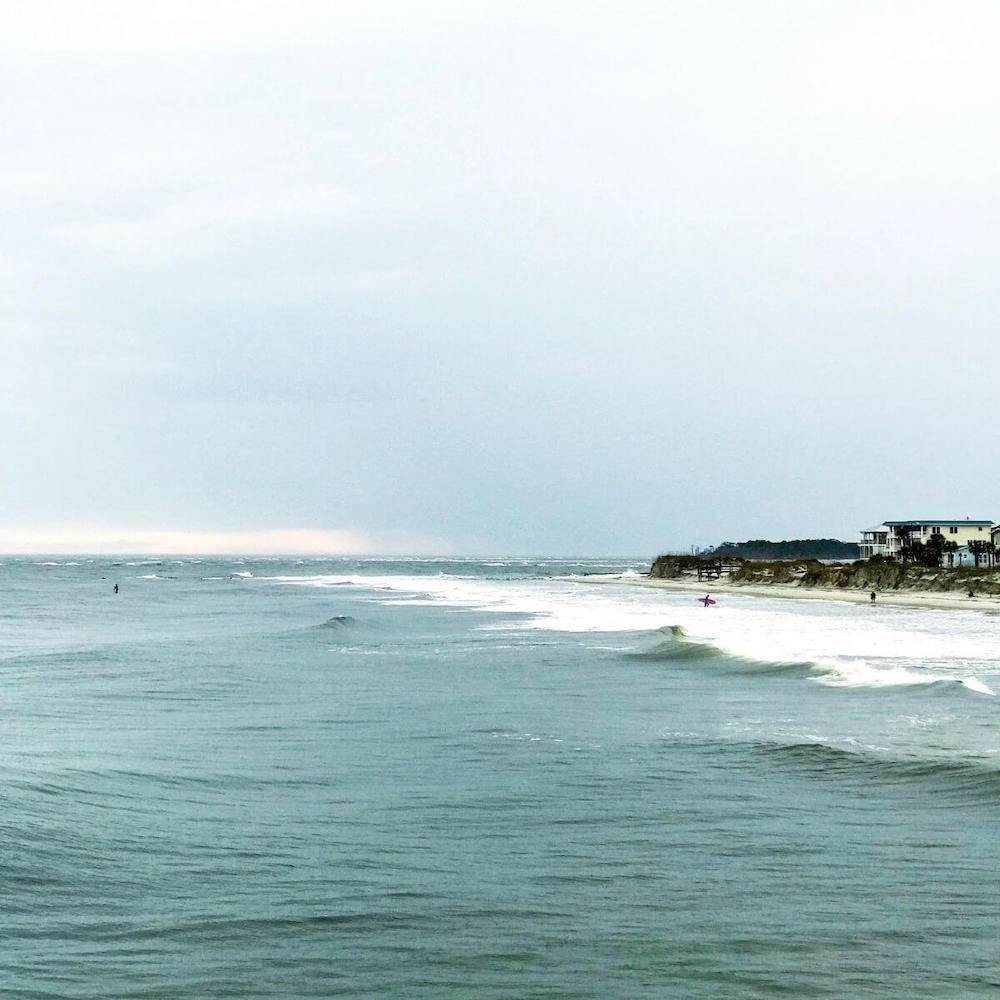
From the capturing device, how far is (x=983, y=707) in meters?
24.7

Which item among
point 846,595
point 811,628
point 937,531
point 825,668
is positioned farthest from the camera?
point 937,531

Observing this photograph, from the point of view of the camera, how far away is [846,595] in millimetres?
94562

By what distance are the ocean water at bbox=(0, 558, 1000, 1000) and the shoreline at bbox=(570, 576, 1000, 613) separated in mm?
44973

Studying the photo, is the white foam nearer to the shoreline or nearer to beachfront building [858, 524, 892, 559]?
the shoreline

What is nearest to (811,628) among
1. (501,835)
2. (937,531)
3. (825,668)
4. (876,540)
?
(825,668)

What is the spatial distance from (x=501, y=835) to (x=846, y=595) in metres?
85.7

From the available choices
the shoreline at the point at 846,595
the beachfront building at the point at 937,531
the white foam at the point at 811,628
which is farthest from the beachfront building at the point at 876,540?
the white foam at the point at 811,628

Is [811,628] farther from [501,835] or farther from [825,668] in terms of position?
[501,835]

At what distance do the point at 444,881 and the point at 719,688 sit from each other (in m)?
19.0

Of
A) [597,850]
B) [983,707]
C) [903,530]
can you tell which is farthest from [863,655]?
[903,530]

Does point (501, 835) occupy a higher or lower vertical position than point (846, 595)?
higher

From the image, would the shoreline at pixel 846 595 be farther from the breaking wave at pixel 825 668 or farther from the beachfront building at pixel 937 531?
the breaking wave at pixel 825 668

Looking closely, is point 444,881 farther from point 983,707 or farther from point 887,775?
point 983,707

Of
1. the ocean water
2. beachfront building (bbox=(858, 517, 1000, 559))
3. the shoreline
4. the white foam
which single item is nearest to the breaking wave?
the white foam
